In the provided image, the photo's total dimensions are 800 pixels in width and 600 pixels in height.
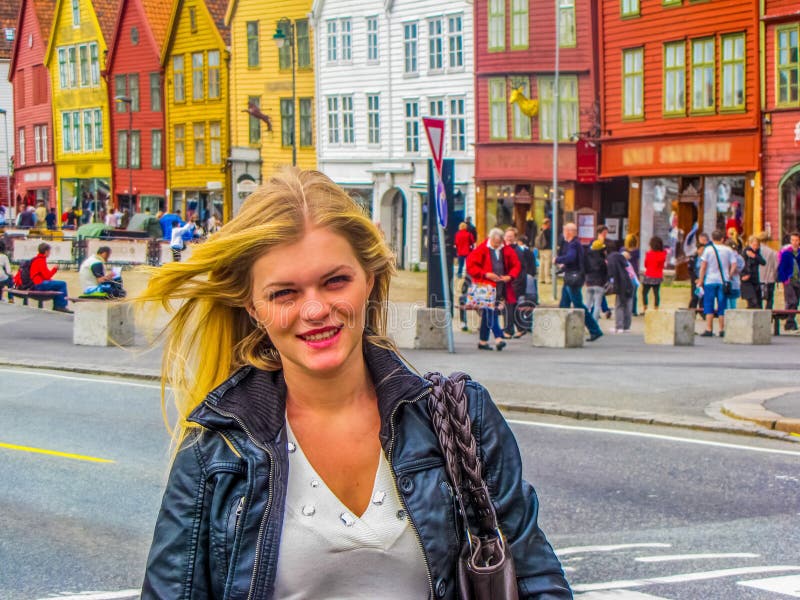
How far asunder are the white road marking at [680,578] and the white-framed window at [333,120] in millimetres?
47744

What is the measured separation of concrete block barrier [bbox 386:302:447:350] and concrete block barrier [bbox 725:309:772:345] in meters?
4.65

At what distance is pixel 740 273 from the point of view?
25.1 m

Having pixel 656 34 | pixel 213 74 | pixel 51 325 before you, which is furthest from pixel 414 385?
pixel 213 74

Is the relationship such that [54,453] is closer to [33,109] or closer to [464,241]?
[464,241]

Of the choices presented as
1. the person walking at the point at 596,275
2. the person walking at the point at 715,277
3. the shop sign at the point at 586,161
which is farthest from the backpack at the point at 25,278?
the shop sign at the point at 586,161

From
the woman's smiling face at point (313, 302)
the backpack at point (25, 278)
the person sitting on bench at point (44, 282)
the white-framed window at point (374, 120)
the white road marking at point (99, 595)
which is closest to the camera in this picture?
the woman's smiling face at point (313, 302)

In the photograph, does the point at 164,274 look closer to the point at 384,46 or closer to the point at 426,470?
the point at 426,470

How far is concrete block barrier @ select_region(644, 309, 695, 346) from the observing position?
2139 centimetres

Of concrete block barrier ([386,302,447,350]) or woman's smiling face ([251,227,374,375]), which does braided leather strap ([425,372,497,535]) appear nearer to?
woman's smiling face ([251,227,374,375])

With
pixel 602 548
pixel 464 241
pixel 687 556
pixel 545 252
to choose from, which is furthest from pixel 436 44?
pixel 687 556

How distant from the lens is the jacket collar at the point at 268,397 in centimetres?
294

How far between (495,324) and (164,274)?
17.3m

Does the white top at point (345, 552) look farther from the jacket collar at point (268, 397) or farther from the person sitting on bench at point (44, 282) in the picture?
the person sitting on bench at point (44, 282)

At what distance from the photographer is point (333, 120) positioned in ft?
180
